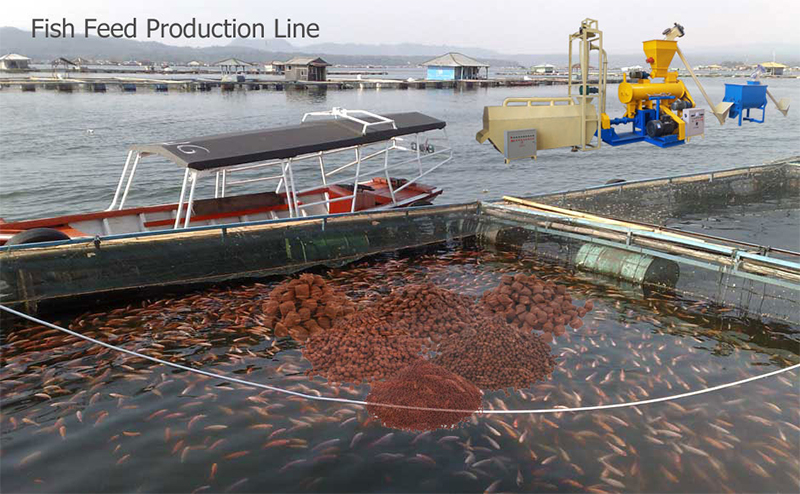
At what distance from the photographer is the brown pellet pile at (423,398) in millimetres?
7660

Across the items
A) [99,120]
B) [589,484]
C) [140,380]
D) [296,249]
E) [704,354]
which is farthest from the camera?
[99,120]

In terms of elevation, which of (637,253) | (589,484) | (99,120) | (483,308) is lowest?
(589,484)

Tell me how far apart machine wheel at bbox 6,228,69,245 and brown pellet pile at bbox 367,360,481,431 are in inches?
353

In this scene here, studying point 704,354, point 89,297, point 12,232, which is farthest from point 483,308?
point 12,232

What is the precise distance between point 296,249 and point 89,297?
4633 millimetres

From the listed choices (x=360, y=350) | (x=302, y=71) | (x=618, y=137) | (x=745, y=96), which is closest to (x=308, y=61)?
(x=302, y=71)

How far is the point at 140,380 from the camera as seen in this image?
892 centimetres

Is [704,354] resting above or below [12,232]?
below

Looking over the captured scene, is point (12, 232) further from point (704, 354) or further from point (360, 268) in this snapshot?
point (704, 354)

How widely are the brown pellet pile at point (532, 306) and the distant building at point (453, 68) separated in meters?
119

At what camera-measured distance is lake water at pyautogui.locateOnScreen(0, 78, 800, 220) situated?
32312mm

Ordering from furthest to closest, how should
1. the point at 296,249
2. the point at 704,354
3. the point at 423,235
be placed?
the point at 423,235 < the point at 296,249 < the point at 704,354

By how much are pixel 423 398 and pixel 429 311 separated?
9.88 feet

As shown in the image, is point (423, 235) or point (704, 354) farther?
point (423, 235)
